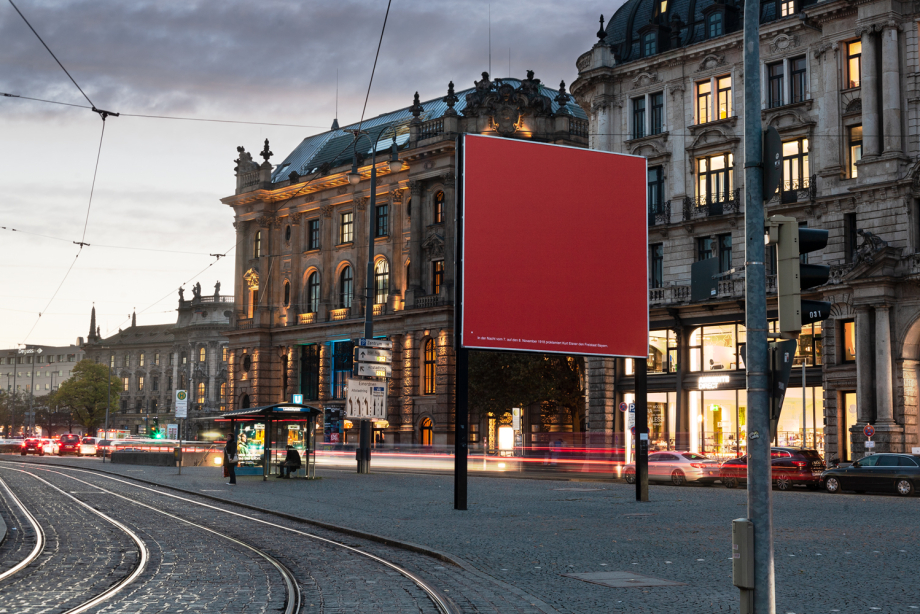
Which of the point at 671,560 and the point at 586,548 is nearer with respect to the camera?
the point at 671,560

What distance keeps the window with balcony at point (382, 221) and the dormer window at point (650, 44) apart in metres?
25.7

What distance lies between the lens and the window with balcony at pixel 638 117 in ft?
182

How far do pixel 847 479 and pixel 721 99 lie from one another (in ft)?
75.6

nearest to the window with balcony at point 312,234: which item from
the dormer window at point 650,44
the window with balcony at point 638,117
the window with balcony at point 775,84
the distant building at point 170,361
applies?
the window with balcony at point 638,117

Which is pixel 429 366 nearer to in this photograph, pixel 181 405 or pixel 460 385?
pixel 181 405

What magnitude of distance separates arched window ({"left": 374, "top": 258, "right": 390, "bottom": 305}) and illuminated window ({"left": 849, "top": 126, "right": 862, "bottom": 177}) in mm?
36286

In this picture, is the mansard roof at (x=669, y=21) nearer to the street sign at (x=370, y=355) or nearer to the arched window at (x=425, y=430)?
the street sign at (x=370, y=355)

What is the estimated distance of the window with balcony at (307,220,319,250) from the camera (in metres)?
81.8

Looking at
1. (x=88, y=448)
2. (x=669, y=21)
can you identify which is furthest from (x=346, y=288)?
(x=669, y=21)

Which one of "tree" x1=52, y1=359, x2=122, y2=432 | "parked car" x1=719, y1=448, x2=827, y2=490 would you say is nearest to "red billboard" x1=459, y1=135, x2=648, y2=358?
"parked car" x1=719, y1=448, x2=827, y2=490

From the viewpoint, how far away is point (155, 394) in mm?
142750

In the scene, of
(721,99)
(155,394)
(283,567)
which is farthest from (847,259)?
(155,394)

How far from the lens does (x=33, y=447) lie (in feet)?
284

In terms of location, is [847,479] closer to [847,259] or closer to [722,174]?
[847,259]
